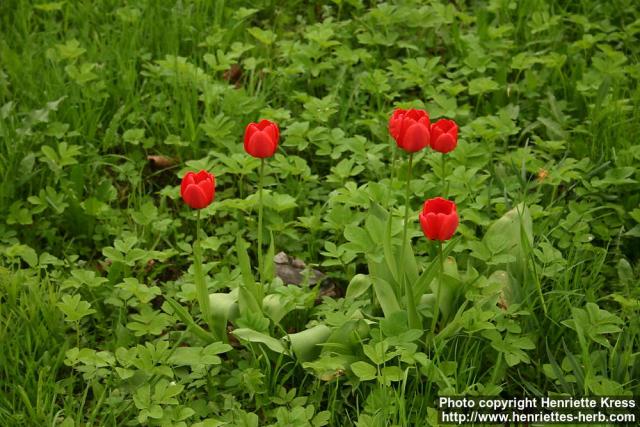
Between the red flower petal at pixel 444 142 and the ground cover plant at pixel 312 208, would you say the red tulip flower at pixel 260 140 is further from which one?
the red flower petal at pixel 444 142

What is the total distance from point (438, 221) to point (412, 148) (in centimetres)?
24

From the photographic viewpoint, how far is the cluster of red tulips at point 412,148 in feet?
7.64

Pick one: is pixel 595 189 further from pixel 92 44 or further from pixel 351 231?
pixel 92 44

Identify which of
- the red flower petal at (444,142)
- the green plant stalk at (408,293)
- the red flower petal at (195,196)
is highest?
the red flower petal at (444,142)

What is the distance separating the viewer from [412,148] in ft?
7.97

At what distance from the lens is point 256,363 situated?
102 inches

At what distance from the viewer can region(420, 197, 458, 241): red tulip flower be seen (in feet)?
7.60

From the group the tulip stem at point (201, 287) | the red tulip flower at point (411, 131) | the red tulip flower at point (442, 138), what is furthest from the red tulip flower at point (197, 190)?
the red tulip flower at point (442, 138)

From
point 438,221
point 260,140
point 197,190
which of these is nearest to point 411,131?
point 438,221

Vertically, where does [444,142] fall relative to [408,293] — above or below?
above

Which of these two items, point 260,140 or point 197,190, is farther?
point 260,140

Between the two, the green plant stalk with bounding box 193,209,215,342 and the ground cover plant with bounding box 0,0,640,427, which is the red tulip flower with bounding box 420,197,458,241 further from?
the green plant stalk with bounding box 193,209,215,342

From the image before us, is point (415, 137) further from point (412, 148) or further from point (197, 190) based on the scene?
point (197, 190)

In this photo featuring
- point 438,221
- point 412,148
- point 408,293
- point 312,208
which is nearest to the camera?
point 438,221
